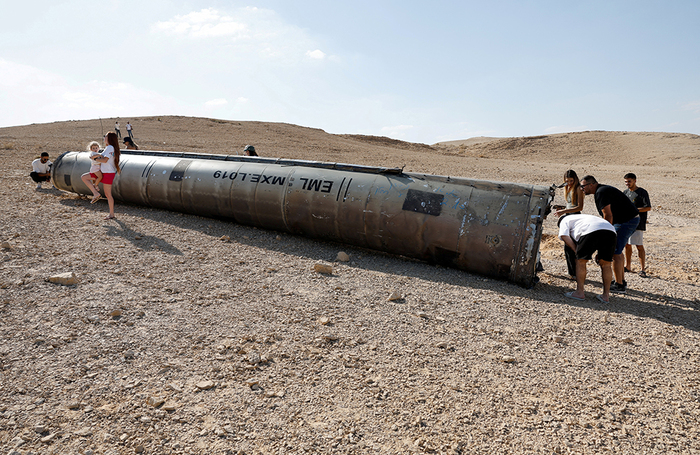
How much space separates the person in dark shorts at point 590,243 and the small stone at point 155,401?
476 centimetres

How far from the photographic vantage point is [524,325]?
4.35m

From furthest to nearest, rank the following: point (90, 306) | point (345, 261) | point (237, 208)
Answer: point (237, 208), point (345, 261), point (90, 306)

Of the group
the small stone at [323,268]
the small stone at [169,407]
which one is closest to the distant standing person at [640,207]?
the small stone at [323,268]

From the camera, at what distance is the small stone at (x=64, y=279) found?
15.5ft

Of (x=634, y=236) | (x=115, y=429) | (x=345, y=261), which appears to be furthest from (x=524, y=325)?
(x=115, y=429)

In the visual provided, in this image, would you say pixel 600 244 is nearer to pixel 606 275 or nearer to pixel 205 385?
pixel 606 275

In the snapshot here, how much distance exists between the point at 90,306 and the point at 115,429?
203 cm

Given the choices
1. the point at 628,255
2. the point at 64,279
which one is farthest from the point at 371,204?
the point at 628,255

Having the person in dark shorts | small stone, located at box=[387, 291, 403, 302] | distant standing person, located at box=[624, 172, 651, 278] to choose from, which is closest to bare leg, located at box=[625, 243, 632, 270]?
distant standing person, located at box=[624, 172, 651, 278]

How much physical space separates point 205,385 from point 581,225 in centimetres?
467

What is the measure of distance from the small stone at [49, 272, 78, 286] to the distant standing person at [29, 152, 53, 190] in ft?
24.6

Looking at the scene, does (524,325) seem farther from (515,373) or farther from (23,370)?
(23,370)

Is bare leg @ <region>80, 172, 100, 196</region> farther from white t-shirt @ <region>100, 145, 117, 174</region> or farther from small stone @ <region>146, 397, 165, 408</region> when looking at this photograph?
small stone @ <region>146, 397, 165, 408</region>

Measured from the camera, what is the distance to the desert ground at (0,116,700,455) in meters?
2.71
